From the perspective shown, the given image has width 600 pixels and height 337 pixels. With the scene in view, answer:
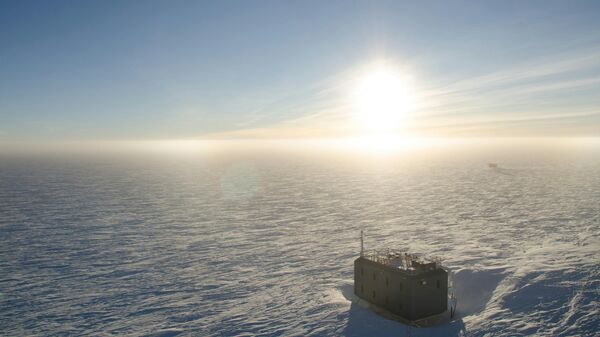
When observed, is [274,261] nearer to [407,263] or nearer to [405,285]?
[407,263]

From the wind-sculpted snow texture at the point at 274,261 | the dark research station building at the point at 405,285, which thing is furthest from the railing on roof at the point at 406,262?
the wind-sculpted snow texture at the point at 274,261

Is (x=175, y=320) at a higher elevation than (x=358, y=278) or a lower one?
lower

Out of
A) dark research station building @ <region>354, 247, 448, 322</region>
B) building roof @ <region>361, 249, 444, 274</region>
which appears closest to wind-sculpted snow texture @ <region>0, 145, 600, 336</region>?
dark research station building @ <region>354, 247, 448, 322</region>

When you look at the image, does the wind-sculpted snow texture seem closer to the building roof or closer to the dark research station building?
the dark research station building

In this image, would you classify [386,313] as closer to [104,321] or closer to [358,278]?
[358,278]

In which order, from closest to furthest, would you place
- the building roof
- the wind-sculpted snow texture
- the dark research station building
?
the dark research station building → the building roof → the wind-sculpted snow texture

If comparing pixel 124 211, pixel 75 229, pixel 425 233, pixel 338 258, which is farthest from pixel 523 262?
pixel 124 211

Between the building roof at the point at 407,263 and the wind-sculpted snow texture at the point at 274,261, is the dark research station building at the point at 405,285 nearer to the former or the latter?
the building roof at the point at 407,263
